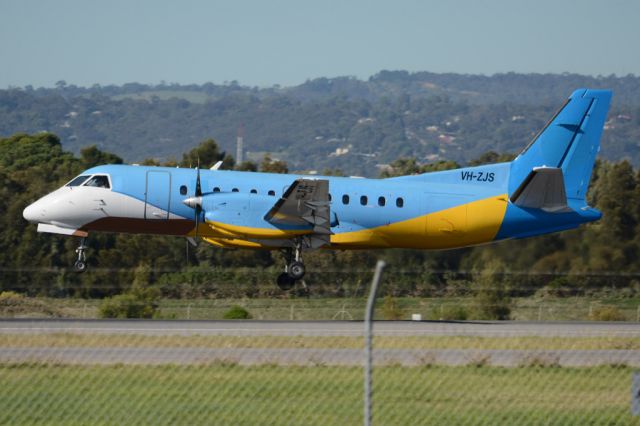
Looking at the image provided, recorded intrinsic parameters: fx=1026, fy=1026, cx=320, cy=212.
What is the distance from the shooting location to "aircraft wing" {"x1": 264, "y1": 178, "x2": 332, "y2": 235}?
2930 centimetres

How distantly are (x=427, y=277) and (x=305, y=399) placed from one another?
24.1 metres

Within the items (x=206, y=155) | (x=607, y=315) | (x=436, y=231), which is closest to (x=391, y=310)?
(x=436, y=231)

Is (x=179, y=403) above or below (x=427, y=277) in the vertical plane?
above

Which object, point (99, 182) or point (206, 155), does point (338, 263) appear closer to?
point (99, 182)

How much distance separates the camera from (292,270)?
1214 inches

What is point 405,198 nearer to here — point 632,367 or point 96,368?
point 632,367

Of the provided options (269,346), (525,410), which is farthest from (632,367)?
(269,346)

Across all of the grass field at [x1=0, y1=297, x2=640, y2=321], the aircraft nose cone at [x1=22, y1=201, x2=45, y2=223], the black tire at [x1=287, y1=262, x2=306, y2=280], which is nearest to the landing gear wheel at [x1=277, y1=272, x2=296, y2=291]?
the black tire at [x1=287, y1=262, x2=306, y2=280]

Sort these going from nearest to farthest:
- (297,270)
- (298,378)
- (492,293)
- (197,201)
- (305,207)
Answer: (298,378) < (305,207) < (197,201) < (297,270) < (492,293)

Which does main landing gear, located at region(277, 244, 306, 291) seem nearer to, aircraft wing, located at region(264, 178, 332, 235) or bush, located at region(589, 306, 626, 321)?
aircraft wing, located at region(264, 178, 332, 235)

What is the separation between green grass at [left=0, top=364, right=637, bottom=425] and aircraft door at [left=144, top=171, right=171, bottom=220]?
44.3 ft

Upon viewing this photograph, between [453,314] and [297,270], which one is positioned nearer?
[297,270]

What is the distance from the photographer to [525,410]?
14.7 metres

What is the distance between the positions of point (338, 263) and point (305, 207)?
49.8 feet
